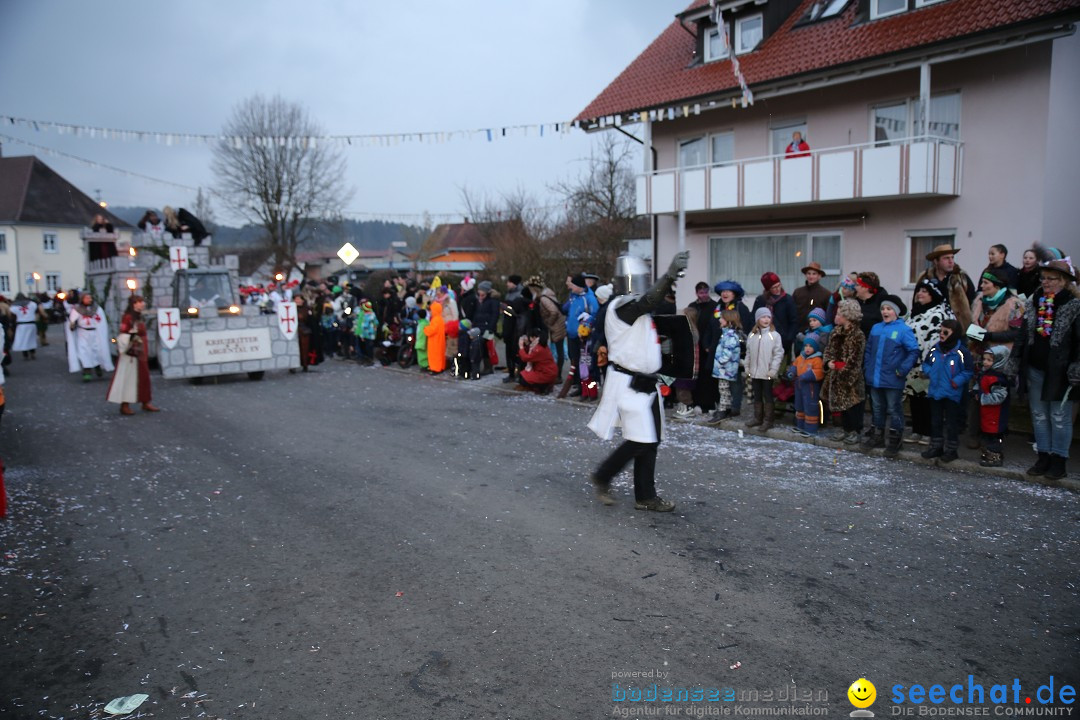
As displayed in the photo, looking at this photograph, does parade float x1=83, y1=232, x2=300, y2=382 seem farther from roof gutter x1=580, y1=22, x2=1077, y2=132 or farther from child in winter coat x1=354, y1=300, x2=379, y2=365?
roof gutter x1=580, y1=22, x2=1077, y2=132

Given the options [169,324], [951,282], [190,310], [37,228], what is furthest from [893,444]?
[37,228]

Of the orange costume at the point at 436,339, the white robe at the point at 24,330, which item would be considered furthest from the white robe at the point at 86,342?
the orange costume at the point at 436,339

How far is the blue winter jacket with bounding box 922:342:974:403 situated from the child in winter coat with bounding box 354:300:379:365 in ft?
43.8

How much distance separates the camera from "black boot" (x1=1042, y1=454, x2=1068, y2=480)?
707 centimetres

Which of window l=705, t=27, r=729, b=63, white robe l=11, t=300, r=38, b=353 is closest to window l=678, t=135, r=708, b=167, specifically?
window l=705, t=27, r=729, b=63

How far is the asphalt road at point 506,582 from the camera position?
12.4 feet

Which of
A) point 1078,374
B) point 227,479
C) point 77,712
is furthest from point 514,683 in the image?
point 1078,374

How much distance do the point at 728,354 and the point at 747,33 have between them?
1385 cm

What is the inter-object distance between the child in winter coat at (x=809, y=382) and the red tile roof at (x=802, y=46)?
9079 mm

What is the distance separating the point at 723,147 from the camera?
20500mm

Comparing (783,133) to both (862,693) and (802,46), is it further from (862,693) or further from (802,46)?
(862,693)

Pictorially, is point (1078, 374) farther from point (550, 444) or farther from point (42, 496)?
point (42, 496)

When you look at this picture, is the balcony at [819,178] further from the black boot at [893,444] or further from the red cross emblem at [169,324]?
the red cross emblem at [169,324]

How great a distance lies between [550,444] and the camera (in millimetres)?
9273
